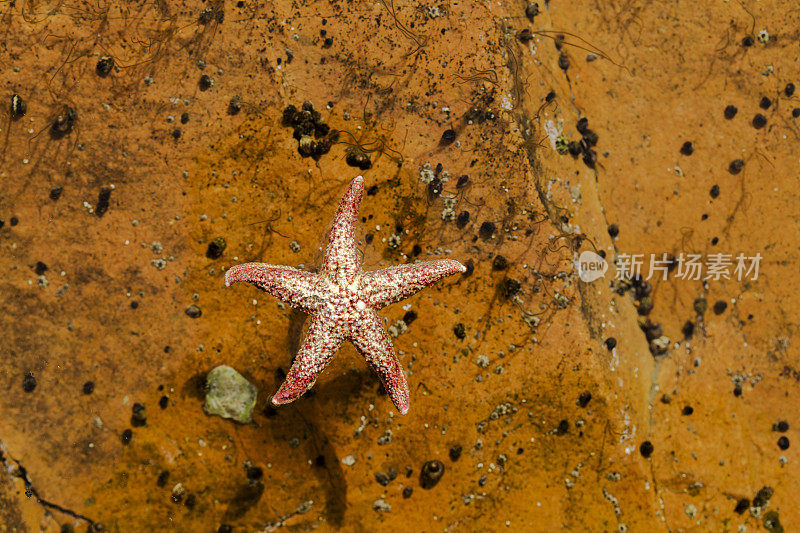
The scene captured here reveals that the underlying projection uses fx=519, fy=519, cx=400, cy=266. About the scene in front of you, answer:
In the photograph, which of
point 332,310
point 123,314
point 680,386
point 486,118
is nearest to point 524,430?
point 680,386

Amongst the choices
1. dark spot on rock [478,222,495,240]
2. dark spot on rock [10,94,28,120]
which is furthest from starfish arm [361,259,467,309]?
dark spot on rock [10,94,28,120]

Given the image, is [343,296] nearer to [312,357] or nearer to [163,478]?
[312,357]

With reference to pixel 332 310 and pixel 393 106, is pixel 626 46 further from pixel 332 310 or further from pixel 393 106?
pixel 332 310

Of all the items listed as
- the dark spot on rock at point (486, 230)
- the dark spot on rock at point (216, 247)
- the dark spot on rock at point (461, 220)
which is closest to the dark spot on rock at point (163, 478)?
the dark spot on rock at point (216, 247)

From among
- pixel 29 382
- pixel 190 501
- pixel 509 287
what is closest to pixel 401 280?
pixel 509 287

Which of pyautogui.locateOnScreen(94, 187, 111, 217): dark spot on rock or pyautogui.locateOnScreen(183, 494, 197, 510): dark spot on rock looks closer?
pyautogui.locateOnScreen(94, 187, 111, 217): dark spot on rock

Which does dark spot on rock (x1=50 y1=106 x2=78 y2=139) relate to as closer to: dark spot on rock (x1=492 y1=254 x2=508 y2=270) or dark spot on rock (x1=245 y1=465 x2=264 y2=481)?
dark spot on rock (x1=245 y1=465 x2=264 y2=481)

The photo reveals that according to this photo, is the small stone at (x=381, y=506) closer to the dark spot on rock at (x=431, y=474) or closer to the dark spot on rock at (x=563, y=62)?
the dark spot on rock at (x=431, y=474)
